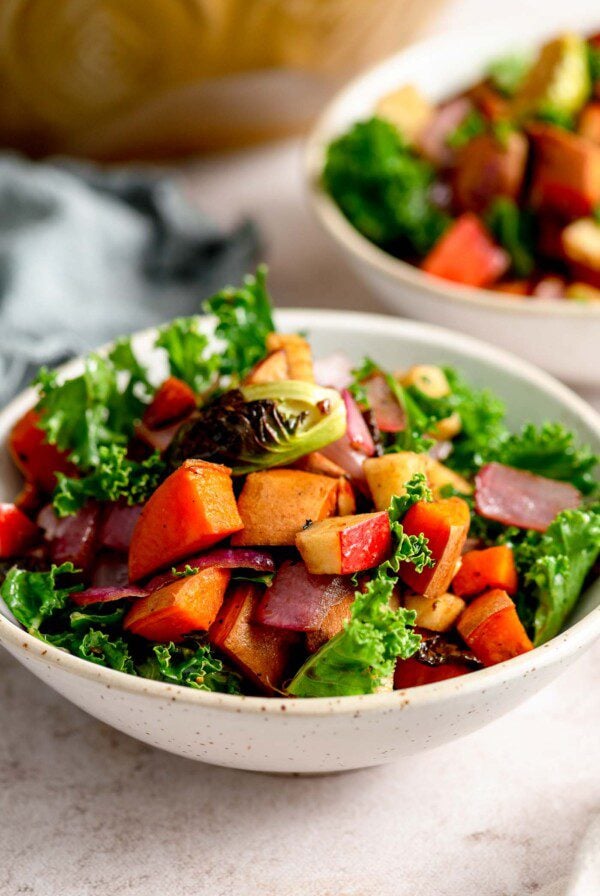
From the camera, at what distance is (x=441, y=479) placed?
207cm

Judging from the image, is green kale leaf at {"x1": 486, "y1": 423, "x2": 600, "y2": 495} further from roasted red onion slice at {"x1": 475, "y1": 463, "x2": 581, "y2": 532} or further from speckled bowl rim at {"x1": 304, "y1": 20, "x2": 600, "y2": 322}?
speckled bowl rim at {"x1": 304, "y1": 20, "x2": 600, "y2": 322}

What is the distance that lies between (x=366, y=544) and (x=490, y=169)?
180 cm

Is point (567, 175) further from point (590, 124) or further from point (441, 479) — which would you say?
point (441, 479)

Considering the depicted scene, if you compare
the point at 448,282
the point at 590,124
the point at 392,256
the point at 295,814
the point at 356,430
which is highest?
the point at 590,124

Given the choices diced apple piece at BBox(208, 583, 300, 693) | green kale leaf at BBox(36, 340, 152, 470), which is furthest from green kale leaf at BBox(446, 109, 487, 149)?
diced apple piece at BBox(208, 583, 300, 693)

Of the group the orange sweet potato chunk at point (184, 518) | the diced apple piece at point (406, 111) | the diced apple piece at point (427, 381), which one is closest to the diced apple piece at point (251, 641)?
the orange sweet potato chunk at point (184, 518)

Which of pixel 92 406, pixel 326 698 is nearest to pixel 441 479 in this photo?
pixel 326 698

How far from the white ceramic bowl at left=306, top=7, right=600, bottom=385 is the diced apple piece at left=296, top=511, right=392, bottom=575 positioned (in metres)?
1.17

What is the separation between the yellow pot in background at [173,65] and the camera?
3420 mm

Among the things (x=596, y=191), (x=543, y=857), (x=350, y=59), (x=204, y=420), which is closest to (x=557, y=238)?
(x=596, y=191)

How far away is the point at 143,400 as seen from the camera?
7.95 feet

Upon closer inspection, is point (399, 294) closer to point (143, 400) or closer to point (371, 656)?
point (143, 400)

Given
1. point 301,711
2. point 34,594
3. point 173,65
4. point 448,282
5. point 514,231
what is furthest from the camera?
point 173,65

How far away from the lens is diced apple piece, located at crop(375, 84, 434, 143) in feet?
11.8
